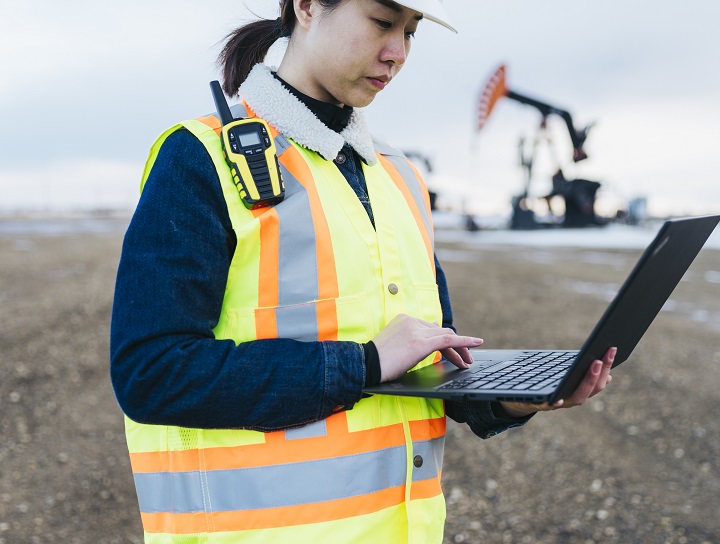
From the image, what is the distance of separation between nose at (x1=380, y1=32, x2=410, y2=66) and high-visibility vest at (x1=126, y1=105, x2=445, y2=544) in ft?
0.95

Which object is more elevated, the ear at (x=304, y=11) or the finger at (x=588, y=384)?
the ear at (x=304, y=11)

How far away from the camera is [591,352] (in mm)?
1247

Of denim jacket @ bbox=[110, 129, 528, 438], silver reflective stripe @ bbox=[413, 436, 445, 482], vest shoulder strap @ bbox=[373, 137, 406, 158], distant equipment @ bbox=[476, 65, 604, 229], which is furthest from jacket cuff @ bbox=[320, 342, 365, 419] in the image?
distant equipment @ bbox=[476, 65, 604, 229]

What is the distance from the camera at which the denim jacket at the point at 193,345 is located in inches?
47.5

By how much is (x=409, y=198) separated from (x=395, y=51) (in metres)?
0.43

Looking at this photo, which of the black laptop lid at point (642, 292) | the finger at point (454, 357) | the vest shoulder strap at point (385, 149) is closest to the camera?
the black laptop lid at point (642, 292)

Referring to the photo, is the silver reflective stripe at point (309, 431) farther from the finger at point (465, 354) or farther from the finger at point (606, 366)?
Result: the finger at point (606, 366)

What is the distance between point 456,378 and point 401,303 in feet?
0.66

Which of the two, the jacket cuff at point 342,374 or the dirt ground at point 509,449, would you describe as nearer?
the jacket cuff at point 342,374

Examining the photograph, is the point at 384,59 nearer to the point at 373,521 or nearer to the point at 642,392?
the point at 373,521

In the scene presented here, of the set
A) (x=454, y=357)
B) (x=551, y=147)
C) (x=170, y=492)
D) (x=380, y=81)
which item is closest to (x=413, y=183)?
(x=380, y=81)

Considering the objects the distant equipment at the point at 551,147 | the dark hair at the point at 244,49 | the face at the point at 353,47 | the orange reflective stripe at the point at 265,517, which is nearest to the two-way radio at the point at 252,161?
the face at the point at 353,47

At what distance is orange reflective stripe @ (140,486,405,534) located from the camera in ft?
4.43

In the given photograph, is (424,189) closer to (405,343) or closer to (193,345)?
(405,343)
